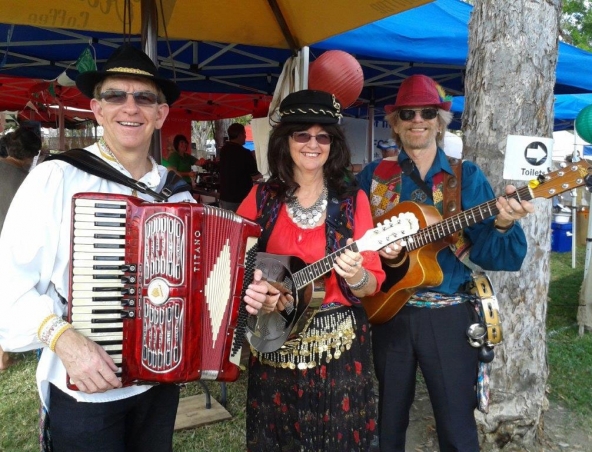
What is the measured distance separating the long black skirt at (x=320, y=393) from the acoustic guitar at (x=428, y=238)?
0.73 ft

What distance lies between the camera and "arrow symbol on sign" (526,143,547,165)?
2506 mm

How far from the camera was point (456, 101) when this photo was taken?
1059cm

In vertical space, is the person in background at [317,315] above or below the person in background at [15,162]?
below

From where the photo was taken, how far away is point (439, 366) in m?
2.24

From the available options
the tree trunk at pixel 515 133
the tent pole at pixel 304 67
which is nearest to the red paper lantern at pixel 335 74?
the tent pole at pixel 304 67

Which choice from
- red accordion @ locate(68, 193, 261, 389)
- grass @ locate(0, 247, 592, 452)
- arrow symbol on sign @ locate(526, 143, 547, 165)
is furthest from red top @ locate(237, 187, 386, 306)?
grass @ locate(0, 247, 592, 452)

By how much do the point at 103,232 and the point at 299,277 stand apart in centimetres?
87

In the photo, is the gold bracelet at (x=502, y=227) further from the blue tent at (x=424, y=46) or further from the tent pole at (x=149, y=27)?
the blue tent at (x=424, y=46)

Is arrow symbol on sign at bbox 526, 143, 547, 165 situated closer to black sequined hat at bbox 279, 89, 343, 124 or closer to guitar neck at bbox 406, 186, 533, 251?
guitar neck at bbox 406, 186, 533, 251

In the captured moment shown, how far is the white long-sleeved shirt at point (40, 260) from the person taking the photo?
1.46 m

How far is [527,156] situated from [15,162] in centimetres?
454

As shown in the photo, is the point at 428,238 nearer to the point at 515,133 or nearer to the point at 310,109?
the point at 310,109

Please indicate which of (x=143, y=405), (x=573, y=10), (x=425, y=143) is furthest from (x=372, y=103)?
(x=573, y=10)

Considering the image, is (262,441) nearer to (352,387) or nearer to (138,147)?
(352,387)
